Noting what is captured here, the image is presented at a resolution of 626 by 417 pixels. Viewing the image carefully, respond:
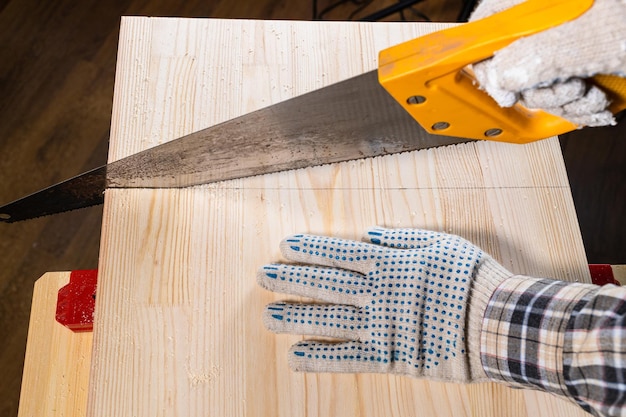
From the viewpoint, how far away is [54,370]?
3.90 ft

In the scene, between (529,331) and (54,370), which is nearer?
(529,331)

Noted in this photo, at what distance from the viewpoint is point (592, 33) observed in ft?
2.14

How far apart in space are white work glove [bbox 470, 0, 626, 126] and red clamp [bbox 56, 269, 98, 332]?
2.99ft

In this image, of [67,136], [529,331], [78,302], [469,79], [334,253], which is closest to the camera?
[469,79]

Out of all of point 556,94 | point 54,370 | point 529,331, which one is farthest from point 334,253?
point 54,370

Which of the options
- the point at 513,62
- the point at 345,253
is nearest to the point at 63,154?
the point at 345,253

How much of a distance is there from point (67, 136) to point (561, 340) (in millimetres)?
1864

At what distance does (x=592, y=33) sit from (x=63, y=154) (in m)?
1.88

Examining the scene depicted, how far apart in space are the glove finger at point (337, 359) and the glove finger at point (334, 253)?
0.49 ft

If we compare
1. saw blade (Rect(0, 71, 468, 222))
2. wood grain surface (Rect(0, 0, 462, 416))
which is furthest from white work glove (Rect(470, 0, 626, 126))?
wood grain surface (Rect(0, 0, 462, 416))

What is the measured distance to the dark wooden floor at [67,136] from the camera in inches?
74.9

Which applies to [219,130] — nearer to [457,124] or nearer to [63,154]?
[457,124]

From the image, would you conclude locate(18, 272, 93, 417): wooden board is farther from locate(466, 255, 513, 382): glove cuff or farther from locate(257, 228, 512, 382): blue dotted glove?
locate(466, 255, 513, 382): glove cuff

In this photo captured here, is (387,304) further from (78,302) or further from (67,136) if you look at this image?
(67,136)
